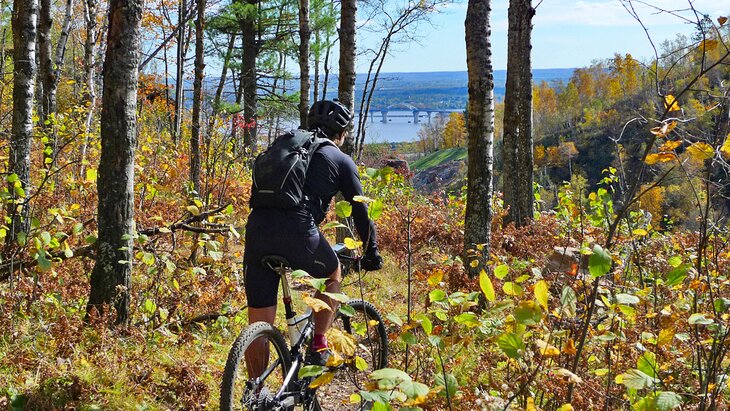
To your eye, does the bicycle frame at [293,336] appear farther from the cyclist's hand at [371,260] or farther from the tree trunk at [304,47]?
the tree trunk at [304,47]

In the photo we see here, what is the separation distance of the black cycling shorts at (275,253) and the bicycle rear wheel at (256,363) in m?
0.23

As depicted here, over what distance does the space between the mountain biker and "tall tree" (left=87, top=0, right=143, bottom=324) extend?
1387 millimetres

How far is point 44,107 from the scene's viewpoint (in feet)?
30.8

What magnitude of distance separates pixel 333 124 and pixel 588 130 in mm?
134581

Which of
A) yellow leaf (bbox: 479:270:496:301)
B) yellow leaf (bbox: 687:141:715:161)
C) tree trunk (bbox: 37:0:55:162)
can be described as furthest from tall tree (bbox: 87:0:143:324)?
tree trunk (bbox: 37:0:55:162)

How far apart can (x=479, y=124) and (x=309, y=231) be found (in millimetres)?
3555

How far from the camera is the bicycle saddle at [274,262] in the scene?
337 cm

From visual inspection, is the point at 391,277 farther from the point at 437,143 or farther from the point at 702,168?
the point at 437,143

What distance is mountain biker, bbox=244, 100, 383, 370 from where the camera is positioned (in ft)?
11.1

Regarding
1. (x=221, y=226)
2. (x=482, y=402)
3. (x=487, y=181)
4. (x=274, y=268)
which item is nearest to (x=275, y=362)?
(x=274, y=268)

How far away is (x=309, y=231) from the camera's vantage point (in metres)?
3.43

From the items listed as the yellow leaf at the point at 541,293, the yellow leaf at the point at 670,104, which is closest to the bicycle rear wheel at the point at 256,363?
the yellow leaf at the point at 541,293

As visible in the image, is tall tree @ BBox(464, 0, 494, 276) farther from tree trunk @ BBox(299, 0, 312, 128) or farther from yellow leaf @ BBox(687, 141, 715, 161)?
tree trunk @ BBox(299, 0, 312, 128)

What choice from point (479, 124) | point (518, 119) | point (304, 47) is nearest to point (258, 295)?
point (479, 124)
